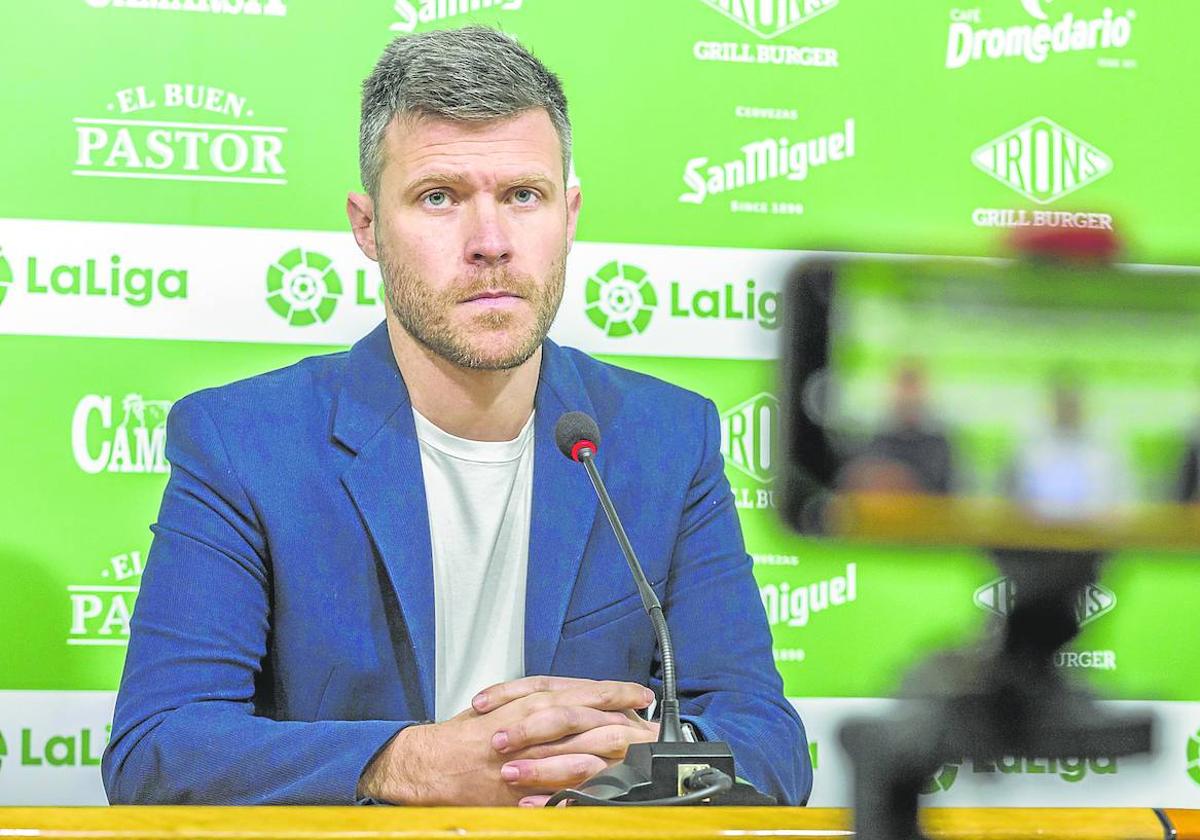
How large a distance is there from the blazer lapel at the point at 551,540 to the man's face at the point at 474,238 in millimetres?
178

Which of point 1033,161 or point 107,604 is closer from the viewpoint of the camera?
point 107,604

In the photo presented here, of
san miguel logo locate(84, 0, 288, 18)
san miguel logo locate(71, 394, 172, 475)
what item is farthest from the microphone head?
san miguel logo locate(84, 0, 288, 18)

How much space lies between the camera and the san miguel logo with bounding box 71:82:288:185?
7.97 ft

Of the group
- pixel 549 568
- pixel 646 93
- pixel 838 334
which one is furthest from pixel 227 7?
pixel 838 334

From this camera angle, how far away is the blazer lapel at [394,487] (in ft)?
6.75

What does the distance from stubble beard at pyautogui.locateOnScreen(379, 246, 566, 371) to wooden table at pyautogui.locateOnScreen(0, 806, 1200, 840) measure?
125 centimetres

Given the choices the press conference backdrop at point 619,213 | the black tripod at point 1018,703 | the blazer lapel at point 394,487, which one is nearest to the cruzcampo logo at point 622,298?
the press conference backdrop at point 619,213

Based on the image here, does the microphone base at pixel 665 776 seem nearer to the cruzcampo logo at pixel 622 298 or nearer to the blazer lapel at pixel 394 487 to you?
the blazer lapel at pixel 394 487

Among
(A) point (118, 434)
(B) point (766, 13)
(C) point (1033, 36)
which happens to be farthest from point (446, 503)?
(C) point (1033, 36)

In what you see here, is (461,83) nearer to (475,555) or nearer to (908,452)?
(475,555)

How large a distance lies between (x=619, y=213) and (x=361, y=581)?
0.88 meters

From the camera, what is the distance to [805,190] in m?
2.56

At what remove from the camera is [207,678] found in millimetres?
1842

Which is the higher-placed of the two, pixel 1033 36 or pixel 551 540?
pixel 1033 36
